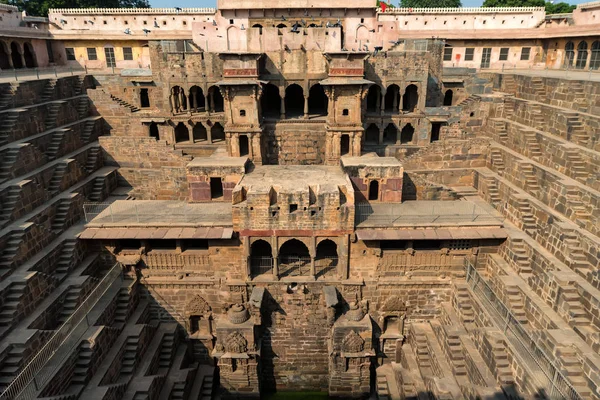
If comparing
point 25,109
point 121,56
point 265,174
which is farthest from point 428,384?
point 121,56

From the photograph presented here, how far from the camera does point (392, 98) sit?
32719mm

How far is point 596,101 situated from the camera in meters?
20.0

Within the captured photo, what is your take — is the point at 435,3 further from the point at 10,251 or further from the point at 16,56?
the point at 10,251

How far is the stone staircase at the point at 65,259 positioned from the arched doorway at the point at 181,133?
43.9ft

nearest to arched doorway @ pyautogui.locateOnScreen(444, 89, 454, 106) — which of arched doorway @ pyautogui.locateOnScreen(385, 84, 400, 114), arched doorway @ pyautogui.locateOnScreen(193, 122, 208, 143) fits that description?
arched doorway @ pyautogui.locateOnScreen(385, 84, 400, 114)

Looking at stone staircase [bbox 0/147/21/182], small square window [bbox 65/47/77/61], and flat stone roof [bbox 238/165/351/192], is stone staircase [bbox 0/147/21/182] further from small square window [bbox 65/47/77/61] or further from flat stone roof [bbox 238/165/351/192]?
small square window [bbox 65/47/77/61]

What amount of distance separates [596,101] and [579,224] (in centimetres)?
711

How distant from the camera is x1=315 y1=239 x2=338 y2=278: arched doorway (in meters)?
20.8

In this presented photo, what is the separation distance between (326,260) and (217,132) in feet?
48.8

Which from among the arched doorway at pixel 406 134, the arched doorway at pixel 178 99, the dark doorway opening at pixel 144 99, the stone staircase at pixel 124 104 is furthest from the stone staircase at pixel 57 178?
the arched doorway at pixel 406 134

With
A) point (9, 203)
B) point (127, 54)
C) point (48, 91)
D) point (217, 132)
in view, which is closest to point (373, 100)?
point (217, 132)

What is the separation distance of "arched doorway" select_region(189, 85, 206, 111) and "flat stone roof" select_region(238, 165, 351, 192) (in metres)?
10.3

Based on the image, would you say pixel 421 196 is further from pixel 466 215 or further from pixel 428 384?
pixel 428 384

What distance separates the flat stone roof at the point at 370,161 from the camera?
2209 cm
